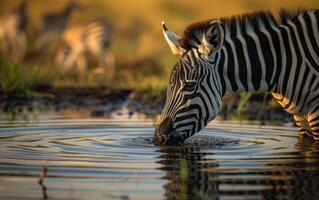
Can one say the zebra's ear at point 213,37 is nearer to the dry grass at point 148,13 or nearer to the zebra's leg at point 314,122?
the zebra's leg at point 314,122

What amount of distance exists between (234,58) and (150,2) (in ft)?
85.7

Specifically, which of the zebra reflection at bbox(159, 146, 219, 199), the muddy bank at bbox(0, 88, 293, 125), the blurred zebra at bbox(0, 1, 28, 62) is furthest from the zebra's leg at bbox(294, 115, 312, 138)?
the blurred zebra at bbox(0, 1, 28, 62)

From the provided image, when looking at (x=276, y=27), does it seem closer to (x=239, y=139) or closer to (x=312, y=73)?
(x=312, y=73)

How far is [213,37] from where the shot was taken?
27.1 ft

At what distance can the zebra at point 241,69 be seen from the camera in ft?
27.7

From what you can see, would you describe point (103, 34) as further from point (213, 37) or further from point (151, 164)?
point (151, 164)

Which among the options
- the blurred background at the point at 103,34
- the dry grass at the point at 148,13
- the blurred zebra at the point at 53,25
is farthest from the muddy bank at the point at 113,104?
the blurred zebra at the point at 53,25

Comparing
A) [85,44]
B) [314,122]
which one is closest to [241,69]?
[314,122]

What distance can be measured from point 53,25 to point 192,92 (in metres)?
22.8

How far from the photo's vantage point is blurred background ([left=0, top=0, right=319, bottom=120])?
22516mm

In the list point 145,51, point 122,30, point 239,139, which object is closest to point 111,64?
point 145,51

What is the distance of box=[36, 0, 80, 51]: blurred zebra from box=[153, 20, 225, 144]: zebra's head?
19985mm

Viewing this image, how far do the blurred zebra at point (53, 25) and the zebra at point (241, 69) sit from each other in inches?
783

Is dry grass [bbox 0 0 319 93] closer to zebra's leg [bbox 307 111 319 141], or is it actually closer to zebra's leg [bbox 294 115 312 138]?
zebra's leg [bbox 294 115 312 138]
